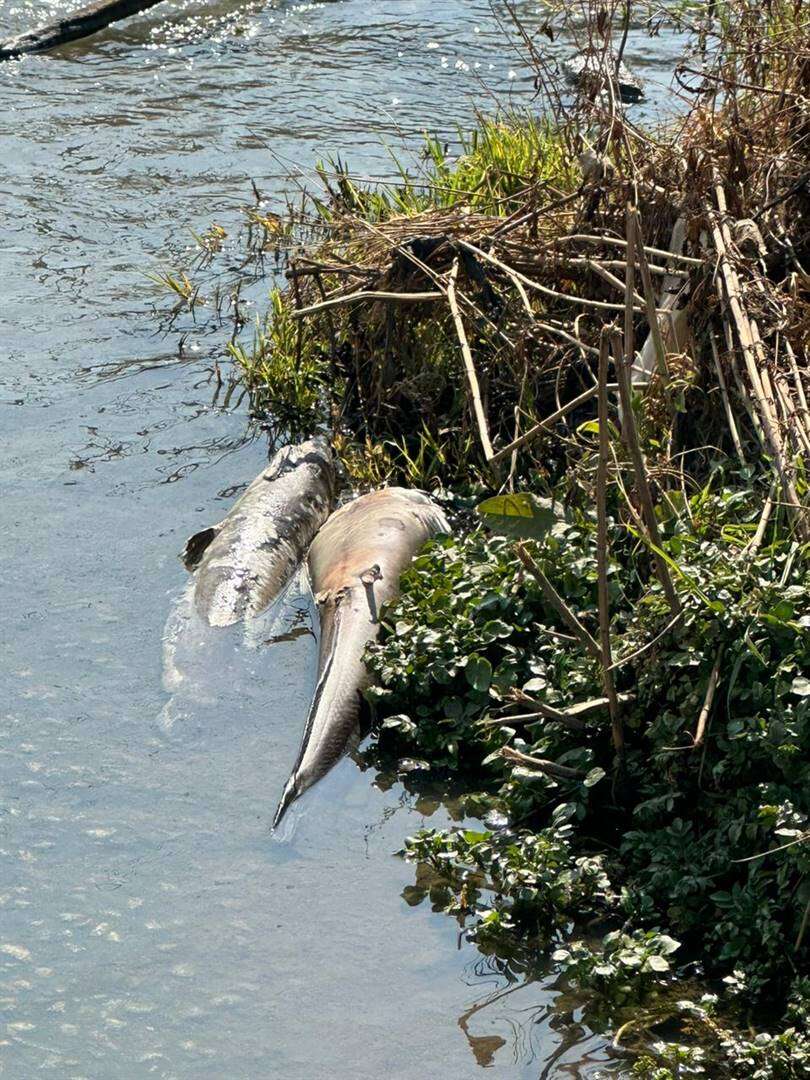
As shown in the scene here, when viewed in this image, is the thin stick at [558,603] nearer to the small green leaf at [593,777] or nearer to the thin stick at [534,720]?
the thin stick at [534,720]

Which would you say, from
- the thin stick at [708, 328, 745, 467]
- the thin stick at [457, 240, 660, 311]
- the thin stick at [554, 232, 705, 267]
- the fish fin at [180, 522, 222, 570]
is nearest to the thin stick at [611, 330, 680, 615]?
the thin stick at [708, 328, 745, 467]

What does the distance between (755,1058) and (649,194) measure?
3.77 metres

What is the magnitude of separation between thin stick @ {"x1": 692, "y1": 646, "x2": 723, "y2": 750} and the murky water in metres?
0.78

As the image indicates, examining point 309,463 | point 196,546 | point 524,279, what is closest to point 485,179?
point 524,279

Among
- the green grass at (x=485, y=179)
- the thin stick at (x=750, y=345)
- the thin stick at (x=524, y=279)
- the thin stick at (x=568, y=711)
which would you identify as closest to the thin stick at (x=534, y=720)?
the thin stick at (x=568, y=711)

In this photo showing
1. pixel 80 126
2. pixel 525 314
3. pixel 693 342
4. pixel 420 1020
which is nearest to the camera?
pixel 420 1020

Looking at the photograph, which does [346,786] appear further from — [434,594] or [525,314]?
[525,314]

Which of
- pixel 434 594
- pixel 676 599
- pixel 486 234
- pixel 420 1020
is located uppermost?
pixel 486 234

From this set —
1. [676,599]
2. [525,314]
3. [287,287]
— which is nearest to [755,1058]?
[676,599]

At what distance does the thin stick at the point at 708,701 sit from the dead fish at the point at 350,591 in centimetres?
118

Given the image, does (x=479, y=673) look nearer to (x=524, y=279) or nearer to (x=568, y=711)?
(x=568, y=711)

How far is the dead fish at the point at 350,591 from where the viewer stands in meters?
4.43

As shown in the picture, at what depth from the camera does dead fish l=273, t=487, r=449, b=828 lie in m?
4.43

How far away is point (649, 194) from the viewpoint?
235 inches
